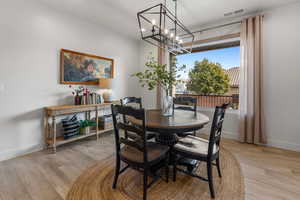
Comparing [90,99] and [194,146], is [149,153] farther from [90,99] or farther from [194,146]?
[90,99]

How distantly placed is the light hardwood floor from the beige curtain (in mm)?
320

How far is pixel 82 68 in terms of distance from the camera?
11.0 feet

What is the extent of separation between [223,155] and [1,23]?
4.24 m

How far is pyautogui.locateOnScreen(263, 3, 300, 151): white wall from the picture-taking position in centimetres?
273

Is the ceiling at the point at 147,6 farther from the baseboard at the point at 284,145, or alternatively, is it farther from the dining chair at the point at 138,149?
the baseboard at the point at 284,145

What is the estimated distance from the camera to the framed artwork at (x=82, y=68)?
3.07 meters

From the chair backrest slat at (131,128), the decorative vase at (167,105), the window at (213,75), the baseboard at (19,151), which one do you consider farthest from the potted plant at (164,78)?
the baseboard at (19,151)

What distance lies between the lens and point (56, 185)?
5.71 ft

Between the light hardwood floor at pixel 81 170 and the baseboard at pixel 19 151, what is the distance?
0.44ft

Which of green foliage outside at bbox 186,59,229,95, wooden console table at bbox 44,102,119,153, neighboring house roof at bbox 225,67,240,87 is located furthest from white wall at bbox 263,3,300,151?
wooden console table at bbox 44,102,119,153

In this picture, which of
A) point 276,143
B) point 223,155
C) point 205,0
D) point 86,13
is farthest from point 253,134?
point 86,13

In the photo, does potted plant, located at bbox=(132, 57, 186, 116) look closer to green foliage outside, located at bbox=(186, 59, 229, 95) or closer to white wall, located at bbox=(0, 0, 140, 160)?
white wall, located at bbox=(0, 0, 140, 160)

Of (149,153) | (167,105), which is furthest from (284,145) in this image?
(149,153)

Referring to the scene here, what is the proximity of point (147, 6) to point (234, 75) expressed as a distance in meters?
2.57
